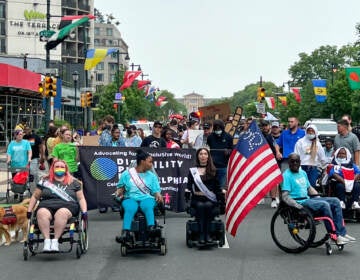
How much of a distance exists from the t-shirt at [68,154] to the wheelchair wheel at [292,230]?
460 centimetres

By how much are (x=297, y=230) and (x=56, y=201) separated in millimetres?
3235

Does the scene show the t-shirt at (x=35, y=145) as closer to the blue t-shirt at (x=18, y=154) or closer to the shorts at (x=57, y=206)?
the blue t-shirt at (x=18, y=154)

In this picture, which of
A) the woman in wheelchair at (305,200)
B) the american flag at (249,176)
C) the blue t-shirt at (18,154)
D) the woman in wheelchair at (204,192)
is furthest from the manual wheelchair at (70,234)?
the blue t-shirt at (18,154)

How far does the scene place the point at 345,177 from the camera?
40.5ft

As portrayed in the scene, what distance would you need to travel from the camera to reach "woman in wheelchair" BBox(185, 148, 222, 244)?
10.1 metres

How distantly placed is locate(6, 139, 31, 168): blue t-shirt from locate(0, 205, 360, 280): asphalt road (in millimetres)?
5764

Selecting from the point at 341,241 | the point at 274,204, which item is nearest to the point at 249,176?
the point at 341,241

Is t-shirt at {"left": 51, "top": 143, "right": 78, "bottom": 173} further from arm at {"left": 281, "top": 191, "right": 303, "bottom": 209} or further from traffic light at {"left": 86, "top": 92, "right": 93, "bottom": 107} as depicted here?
traffic light at {"left": 86, "top": 92, "right": 93, "bottom": 107}

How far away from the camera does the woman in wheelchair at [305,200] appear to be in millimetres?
9727

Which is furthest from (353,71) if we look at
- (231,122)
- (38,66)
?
(38,66)

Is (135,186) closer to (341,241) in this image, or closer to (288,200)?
(288,200)

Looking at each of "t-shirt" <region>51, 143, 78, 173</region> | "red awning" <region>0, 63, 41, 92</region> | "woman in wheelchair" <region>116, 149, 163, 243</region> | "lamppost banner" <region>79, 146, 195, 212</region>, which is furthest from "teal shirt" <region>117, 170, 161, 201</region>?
"red awning" <region>0, 63, 41, 92</region>

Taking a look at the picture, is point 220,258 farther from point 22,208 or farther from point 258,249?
point 22,208

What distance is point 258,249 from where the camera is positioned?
10.2 metres
